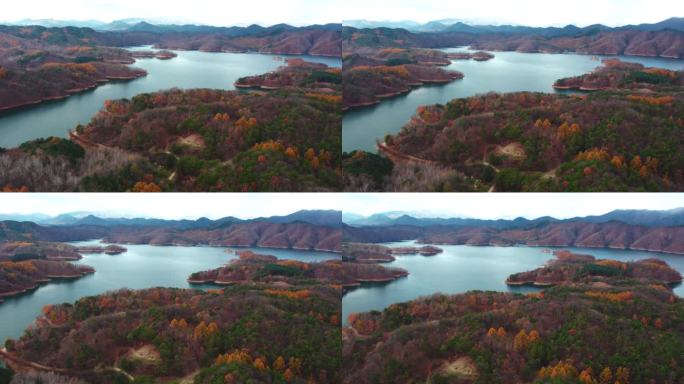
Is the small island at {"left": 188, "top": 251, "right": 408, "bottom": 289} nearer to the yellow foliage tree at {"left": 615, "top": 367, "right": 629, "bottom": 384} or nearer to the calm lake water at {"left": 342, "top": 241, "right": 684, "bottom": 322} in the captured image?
the calm lake water at {"left": 342, "top": 241, "right": 684, "bottom": 322}

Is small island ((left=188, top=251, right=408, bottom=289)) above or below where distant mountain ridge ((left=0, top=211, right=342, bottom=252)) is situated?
below

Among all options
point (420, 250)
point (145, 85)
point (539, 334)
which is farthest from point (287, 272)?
point (145, 85)

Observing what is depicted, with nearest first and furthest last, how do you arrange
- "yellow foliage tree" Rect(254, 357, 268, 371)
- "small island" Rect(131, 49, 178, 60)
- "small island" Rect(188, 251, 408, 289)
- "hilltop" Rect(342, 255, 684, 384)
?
"hilltop" Rect(342, 255, 684, 384) < "yellow foliage tree" Rect(254, 357, 268, 371) < "small island" Rect(188, 251, 408, 289) < "small island" Rect(131, 49, 178, 60)

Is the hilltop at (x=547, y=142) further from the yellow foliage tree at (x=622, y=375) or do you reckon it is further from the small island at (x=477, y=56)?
the yellow foliage tree at (x=622, y=375)

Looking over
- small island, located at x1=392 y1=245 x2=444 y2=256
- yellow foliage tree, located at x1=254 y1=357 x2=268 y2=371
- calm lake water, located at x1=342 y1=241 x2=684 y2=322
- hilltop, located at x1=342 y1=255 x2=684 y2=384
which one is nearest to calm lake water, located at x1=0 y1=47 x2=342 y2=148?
small island, located at x1=392 y1=245 x2=444 y2=256

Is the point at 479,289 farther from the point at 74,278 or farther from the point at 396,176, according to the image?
the point at 74,278

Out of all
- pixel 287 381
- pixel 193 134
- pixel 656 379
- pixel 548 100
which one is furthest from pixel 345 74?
pixel 656 379

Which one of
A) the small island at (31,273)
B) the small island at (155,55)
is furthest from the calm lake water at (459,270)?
the small island at (155,55)
